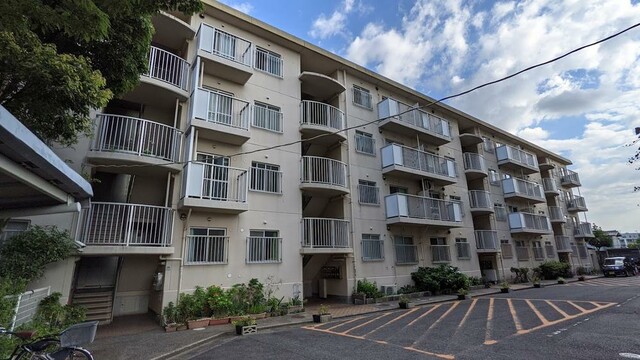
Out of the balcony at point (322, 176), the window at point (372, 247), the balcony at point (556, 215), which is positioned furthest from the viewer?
the balcony at point (556, 215)

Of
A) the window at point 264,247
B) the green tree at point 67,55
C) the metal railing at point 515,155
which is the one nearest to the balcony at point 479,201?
the metal railing at point 515,155

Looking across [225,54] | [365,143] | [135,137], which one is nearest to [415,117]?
[365,143]

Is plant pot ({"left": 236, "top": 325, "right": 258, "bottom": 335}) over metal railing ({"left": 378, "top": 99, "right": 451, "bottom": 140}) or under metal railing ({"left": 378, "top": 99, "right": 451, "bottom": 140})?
under

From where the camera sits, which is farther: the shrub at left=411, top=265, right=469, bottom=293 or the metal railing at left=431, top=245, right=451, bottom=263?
the metal railing at left=431, top=245, right=451, bottom=263

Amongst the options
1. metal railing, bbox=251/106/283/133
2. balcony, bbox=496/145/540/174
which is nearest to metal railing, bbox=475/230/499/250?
balcony, bbox=496/145/540/174

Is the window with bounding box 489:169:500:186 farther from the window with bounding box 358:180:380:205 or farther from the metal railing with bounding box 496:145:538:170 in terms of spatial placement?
the window with bounding box 358:180:380:205

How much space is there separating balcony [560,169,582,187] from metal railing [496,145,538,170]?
8484 millimetres

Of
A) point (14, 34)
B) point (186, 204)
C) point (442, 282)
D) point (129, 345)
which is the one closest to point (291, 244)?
point (186, 204)

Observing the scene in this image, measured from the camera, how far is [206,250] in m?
11.2

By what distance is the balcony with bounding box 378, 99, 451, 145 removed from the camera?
1797 cm

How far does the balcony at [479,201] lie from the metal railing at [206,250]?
1716 cm

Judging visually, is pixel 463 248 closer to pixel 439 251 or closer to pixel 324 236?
pixel 439 251

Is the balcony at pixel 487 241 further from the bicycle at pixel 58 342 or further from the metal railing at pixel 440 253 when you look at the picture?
the bicycle at pixel 58 342

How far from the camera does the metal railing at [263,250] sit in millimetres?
12113
